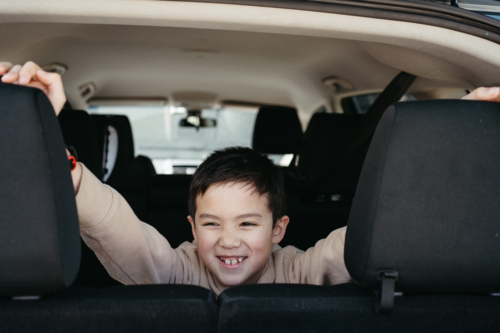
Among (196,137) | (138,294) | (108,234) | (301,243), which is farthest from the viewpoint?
(196,137)

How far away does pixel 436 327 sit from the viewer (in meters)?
0.71

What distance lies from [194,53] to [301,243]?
1259mm

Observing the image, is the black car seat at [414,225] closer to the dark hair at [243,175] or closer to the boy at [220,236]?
the boy at [220,236]

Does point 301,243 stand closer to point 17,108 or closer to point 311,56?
point 311,56

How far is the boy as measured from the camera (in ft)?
2.81

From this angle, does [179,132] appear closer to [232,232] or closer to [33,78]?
[232,232]

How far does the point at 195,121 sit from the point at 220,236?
251cm

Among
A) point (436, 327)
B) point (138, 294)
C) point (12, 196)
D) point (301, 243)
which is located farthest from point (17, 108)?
point (301, 243)

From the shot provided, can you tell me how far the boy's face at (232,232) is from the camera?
3.50 feet

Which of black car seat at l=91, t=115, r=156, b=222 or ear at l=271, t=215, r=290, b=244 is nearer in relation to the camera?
ear at l=271, t=215, r=290, b=244

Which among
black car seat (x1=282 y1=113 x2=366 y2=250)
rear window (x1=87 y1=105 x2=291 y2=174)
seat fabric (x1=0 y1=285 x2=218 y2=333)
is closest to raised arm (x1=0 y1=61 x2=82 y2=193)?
seat fabric (x1=0 y1=285 x2=218 y2=333)

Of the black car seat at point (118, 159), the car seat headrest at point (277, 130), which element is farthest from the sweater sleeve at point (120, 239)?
the car seat headrest at point (277, 130)

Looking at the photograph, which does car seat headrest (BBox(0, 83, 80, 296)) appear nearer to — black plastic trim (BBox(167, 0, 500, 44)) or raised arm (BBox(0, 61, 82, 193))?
raised arm (BBox(0, 61, 82, 193))

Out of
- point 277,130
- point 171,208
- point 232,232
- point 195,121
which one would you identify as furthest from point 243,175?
point 195,121
